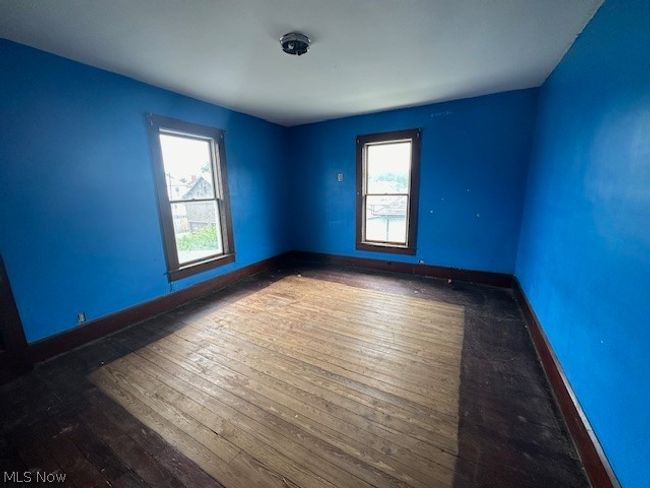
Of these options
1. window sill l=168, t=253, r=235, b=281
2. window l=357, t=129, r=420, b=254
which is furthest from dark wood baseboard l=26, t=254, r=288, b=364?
window l=357, t=129, r=420, b=254

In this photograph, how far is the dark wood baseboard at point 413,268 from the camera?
3.68m

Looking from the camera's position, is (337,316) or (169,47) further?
(337,316)

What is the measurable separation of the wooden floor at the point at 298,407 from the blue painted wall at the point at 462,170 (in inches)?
47.0

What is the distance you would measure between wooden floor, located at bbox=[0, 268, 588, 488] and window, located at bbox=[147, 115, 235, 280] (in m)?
0.94

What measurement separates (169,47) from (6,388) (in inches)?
114

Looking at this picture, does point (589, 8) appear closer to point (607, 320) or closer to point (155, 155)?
point (607, 320)

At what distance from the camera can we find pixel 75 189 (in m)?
2.33

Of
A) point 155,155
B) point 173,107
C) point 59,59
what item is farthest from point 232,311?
point 59,59

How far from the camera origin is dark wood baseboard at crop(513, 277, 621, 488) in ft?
3.89

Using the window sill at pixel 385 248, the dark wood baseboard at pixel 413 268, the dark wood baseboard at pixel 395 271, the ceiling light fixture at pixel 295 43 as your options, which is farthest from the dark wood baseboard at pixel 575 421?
the ceiling light fixture at pixel 295 43

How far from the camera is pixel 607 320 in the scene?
1.30 metres

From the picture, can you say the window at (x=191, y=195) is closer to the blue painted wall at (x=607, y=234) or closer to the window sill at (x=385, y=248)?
the window sill at (x=385, y=248)

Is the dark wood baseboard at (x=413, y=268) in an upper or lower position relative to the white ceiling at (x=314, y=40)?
lower

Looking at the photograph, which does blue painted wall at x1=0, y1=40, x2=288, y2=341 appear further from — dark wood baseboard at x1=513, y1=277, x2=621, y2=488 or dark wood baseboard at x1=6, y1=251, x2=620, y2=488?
dark wood baseboard at x1=513, y1=277, x2=621, y2=488
